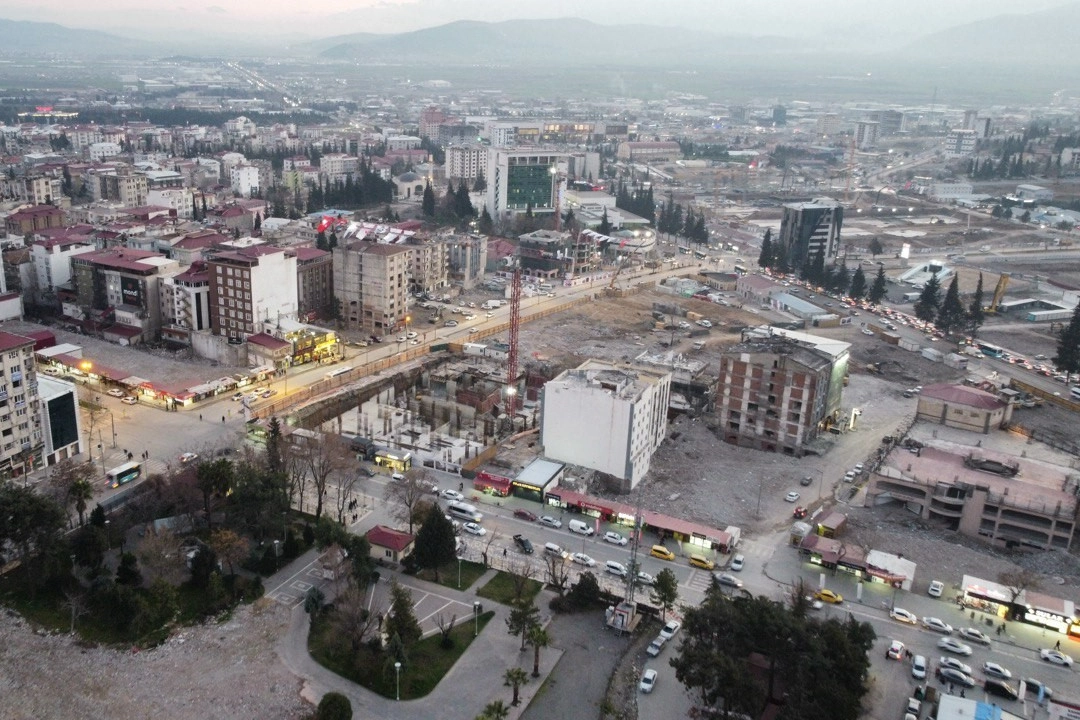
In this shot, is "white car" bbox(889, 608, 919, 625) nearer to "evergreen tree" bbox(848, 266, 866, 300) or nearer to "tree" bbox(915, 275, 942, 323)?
"tree" bbox(915, 275, 942, 323)

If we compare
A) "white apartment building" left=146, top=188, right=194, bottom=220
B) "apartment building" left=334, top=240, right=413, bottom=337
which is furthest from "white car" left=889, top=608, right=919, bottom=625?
"white apartment building" left=146, top=188, right=194, bottom=220

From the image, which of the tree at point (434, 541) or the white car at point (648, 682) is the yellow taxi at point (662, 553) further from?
the tree at point (434, 541)

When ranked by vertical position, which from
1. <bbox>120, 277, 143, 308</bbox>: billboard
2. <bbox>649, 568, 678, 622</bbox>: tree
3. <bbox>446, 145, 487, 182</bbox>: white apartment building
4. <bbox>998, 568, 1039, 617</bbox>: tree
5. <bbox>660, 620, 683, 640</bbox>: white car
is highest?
<bbox>446, 145, 487, 182</bbox>: white apartment building

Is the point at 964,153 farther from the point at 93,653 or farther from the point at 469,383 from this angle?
the point at 93,653

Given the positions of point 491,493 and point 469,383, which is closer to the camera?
point 491,493

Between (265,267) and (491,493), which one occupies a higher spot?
(265,267)

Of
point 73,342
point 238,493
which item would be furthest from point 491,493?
point 73,342
